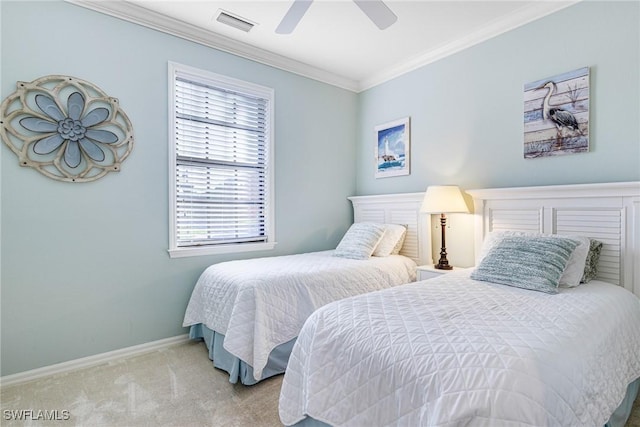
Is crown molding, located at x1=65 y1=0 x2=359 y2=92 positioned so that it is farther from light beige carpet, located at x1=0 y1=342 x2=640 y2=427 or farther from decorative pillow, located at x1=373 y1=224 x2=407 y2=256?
light beige carpet, located at x1=0 y1=342 x2=640 y2=427

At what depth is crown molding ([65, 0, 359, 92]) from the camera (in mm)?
2477

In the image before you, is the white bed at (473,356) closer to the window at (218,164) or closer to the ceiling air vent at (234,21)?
the window at (218,164)

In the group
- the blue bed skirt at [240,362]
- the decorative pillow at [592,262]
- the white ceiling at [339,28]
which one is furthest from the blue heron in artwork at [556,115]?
the blue bed skirt at [240,362]

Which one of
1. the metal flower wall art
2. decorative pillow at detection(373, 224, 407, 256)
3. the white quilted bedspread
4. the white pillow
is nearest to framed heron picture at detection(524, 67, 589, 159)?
the white pillow

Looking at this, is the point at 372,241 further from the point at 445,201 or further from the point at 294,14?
the point at 294,14

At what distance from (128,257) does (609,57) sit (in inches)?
149

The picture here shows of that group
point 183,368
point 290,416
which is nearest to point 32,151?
point 183,368

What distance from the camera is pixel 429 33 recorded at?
2.93 meters

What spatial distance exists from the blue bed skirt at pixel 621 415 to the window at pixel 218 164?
1.87m

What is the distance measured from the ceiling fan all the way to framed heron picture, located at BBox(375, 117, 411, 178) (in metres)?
1.39

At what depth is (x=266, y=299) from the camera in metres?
2.19

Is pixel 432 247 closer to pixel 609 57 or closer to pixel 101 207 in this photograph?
pixel 609 57

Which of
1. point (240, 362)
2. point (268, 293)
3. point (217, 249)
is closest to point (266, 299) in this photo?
point (268, 293)

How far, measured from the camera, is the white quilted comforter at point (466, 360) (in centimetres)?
98
